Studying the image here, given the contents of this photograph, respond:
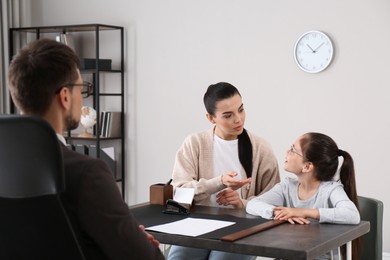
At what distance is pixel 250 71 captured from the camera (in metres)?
4.97

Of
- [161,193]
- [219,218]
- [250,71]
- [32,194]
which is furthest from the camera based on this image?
[250,71]

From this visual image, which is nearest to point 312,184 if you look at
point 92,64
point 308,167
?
point 308,167

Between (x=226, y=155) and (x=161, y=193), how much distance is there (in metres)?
0.40

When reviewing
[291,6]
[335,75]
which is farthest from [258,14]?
[335,75]

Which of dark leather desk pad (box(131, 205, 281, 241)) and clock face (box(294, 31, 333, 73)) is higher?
clock face (box(294, 31, 333, 73))

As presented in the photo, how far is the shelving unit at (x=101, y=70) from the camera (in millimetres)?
5516

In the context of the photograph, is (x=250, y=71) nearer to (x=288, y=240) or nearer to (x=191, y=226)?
(x=191, y=226)

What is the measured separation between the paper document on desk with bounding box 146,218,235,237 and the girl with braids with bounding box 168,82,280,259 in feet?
1.56

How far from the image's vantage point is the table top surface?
2.20 metres

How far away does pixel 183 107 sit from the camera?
17.4ft

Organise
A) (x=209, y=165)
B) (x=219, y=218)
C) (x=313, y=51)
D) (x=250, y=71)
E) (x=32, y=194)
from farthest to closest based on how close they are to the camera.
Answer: (x=250, y=71) < (x=313, y=51) < (x=209, y=165) < (x=219, y=218) < (x=32, y=194)

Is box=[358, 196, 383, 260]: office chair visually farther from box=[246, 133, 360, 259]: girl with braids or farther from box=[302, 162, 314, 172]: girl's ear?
box=[302, 162, 314, 172]: girl's ear

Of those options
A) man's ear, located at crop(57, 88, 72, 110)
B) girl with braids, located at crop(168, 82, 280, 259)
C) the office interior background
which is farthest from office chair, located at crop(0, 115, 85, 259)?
the office interior background

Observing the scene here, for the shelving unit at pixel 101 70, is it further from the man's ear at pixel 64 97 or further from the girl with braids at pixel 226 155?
the man's ear at pixel 64 97
